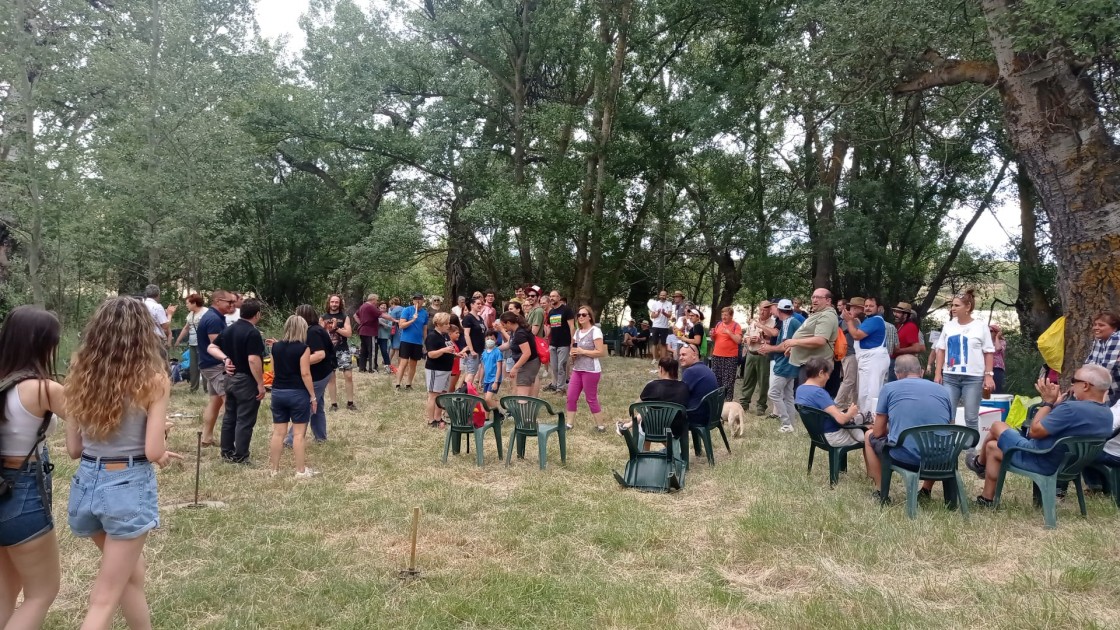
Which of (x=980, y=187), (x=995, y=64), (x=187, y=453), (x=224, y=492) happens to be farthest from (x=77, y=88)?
(x=980, y=187)

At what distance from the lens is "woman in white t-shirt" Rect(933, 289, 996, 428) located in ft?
21.1

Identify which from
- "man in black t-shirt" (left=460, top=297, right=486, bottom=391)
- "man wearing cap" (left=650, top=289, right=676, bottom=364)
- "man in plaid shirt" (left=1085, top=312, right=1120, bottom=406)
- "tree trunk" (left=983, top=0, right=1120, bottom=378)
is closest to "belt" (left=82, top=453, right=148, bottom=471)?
"man in black t-shirt" (left=460, top=297, right=486, bottom=391)

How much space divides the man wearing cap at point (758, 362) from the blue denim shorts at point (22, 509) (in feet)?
25.1

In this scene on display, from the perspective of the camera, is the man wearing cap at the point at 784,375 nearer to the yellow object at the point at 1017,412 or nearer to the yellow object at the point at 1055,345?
the yellow object at the point at 1017,412

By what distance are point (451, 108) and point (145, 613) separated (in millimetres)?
17665

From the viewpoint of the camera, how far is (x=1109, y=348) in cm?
555

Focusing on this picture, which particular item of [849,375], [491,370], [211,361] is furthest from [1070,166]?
[211,361]

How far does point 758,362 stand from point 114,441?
818cm

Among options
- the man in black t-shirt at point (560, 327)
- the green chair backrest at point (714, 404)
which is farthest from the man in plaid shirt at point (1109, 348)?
the man in black t-shirt at point (560, 327)

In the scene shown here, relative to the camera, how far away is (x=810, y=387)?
577cm

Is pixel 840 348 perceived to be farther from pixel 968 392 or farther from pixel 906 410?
pixel 906 410

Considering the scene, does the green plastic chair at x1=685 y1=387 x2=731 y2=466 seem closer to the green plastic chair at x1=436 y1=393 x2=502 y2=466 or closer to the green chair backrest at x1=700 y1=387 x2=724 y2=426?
the green chair backrest at x1=700 y1=387 x2=724 y2=426

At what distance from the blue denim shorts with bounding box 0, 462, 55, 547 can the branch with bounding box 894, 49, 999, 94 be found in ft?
30.9

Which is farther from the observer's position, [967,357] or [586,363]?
[586,363]
